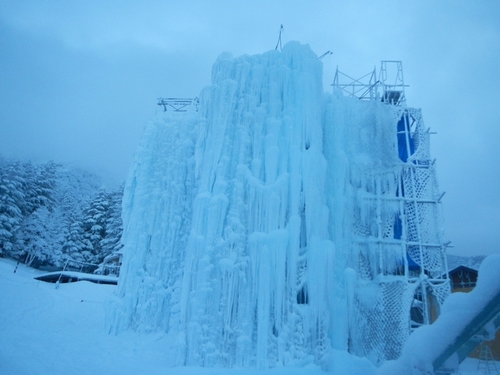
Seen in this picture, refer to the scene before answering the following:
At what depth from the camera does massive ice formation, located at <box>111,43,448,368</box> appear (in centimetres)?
880

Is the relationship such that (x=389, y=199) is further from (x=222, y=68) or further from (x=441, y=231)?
(x=222, y=68)

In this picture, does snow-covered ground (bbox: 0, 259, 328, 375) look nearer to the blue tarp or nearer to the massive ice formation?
the massive ice formation

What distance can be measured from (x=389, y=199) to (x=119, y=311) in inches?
399

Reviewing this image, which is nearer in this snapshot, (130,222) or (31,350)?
(31,350)

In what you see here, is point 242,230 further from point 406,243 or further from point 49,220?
point 49,220

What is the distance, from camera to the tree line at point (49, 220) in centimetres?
2212

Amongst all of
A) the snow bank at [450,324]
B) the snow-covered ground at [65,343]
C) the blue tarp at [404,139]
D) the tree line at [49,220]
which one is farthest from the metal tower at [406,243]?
the tree line at [49,220]

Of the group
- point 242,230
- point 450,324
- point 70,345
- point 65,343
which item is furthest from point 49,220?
point 450,324

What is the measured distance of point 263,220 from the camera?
9.55 meters

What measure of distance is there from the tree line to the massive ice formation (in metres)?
13.5

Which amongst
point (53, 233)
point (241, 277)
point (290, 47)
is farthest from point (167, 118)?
point (53, 233)

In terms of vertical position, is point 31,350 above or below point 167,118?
below

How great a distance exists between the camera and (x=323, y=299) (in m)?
9.02

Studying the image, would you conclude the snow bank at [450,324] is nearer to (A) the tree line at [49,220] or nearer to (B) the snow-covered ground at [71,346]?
(B) the snow-covered ground at [71,346]
